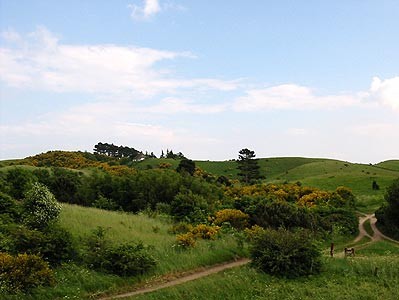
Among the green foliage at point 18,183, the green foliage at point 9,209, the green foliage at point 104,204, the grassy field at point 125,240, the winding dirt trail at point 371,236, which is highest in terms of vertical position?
the green foliage at point 18,183

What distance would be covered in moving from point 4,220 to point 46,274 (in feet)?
20.9

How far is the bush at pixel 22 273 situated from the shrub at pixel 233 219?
15181 mm

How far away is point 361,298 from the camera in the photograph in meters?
16.4

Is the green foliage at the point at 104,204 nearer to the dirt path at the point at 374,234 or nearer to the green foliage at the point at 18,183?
the green foliage at the point at 18,183

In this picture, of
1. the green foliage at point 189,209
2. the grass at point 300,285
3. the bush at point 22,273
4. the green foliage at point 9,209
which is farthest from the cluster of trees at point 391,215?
the bush at point 22,273

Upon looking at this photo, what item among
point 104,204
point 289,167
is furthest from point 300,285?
point 289,167

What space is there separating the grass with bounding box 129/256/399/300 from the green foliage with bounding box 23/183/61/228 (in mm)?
7715

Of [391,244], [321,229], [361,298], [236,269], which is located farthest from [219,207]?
[361,298]

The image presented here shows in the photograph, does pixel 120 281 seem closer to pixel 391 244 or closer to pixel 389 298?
pixel 389 298

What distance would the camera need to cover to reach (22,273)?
14344 mm

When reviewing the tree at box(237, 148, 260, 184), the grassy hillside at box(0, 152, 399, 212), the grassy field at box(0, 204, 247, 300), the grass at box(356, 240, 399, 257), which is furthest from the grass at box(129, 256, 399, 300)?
the tree at box(237, 148, 260, 184)

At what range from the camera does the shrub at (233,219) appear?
1143 inches

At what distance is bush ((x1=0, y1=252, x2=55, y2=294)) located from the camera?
14.1 meters

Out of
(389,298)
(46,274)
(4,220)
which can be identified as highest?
(4,220)
